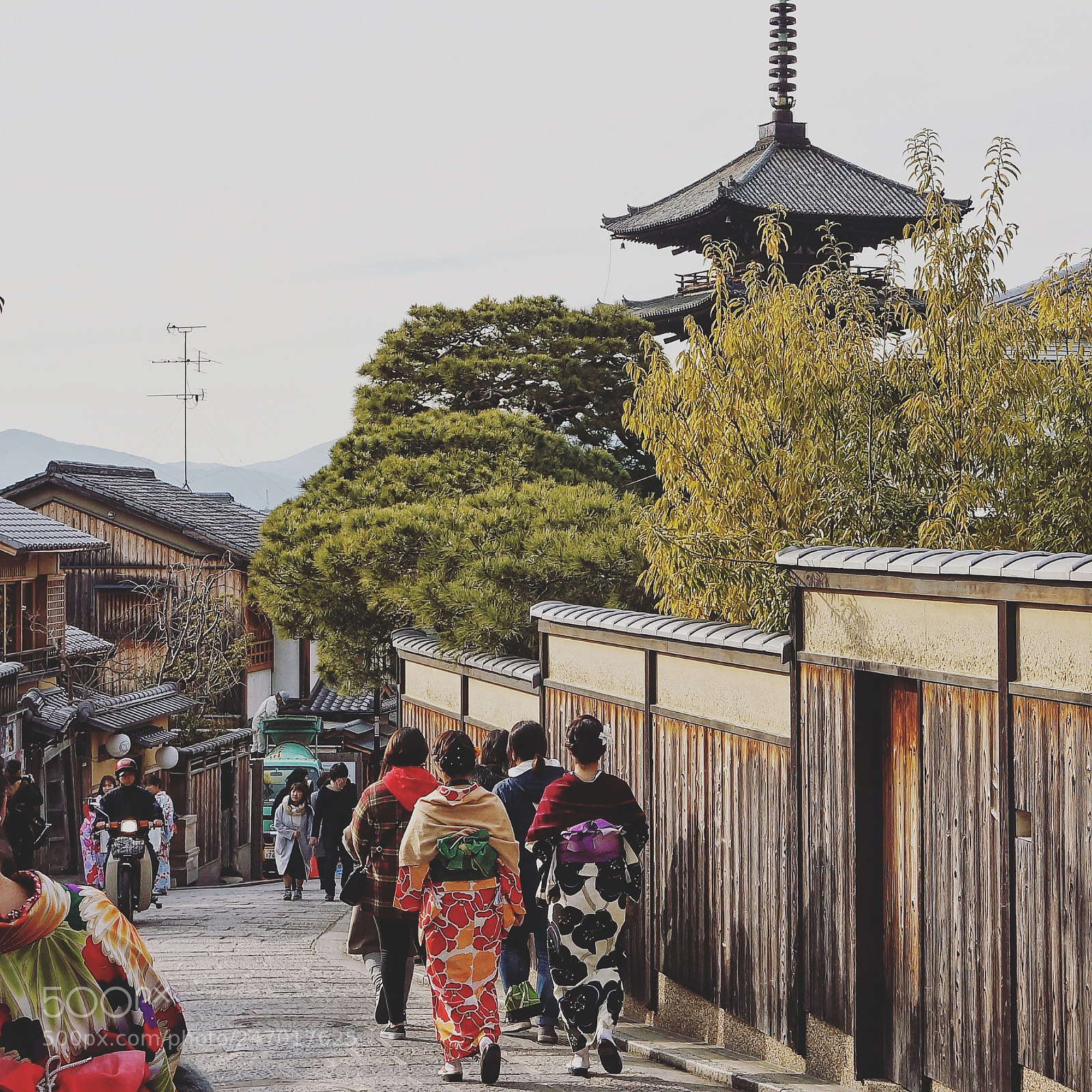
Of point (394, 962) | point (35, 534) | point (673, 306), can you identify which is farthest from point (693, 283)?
point (394, 962)

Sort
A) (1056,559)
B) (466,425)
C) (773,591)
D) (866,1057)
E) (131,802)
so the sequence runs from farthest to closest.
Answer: (466,425), (131,802), (773,591), (866,1057), (1056,559)

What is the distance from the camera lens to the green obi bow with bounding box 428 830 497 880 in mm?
6059

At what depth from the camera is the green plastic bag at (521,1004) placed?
7039mm

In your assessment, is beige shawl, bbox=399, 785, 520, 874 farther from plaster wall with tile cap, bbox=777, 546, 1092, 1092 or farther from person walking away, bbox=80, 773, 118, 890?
person walking away, bbox=80, 773, 118, 890

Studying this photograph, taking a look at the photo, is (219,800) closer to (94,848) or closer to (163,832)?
(163,832)

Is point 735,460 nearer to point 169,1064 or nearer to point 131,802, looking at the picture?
point 131,802

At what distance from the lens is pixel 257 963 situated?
939 centimetres

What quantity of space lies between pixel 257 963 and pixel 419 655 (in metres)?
4.26

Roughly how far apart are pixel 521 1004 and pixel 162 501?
30.0 m

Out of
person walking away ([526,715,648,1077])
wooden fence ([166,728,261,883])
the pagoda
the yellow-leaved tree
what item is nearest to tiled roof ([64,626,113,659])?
wooden fence ([166,728,261,883])

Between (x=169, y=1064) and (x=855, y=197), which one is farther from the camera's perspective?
(x=855, y=197)

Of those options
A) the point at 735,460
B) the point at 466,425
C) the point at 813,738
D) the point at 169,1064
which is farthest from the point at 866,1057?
the point at 466,425

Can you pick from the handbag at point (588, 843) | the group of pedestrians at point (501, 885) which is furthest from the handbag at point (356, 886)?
the handbag at point (588, 843)

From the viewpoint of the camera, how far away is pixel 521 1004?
23.1 feet
